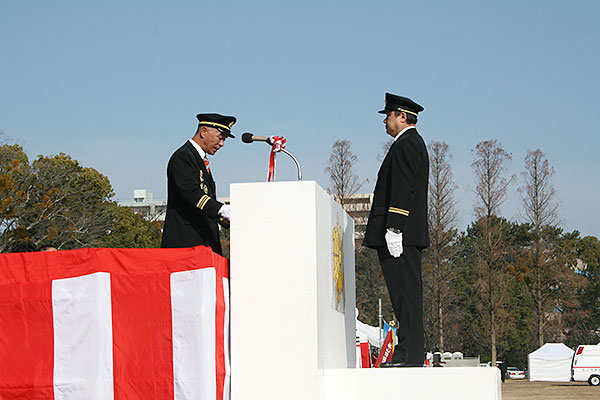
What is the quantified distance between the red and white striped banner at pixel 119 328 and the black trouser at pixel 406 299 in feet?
3.51

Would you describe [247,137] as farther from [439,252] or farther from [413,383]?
[439,252]

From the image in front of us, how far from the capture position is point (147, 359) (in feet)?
14.4

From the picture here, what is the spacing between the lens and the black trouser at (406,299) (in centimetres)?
499

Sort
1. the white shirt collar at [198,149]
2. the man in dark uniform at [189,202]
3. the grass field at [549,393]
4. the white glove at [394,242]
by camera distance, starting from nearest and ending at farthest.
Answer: the white glove at [394,242] < the man in dark uniform at [189,202] < the white shirt collar at [198,149] < the grass field at [549,393]

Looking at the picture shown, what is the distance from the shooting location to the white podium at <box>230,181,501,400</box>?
433cm

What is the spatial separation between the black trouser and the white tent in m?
39.7

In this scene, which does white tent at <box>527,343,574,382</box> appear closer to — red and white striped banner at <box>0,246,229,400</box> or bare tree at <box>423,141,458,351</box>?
bare tree at <box>423,141,458,351</box>

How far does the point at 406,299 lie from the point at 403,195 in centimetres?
61

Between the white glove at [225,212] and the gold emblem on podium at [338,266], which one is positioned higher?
the white glove at [225,212]

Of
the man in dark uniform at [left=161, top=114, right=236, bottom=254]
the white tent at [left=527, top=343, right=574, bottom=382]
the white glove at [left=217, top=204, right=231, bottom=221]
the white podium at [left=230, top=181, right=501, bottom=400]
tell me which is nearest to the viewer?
the white podium at [left=230, top=181, right=501, bottom=400]

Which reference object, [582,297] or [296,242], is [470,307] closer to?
[582,297]

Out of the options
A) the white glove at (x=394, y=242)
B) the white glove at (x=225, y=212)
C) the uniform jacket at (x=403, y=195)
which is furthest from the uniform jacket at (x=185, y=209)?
the white glove at (x=394, y=242)

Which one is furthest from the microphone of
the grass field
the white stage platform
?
the grass field

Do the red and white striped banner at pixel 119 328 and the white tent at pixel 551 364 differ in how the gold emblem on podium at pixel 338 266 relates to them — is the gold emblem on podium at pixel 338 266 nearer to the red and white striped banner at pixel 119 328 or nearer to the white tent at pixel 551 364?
the red and white striped banner at pixel 119 328
